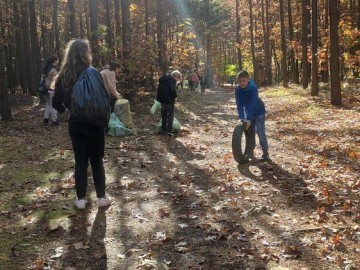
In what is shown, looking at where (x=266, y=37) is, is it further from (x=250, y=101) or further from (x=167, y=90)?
(x=250, y=101)

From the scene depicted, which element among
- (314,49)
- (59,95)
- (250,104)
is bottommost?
(250,104)

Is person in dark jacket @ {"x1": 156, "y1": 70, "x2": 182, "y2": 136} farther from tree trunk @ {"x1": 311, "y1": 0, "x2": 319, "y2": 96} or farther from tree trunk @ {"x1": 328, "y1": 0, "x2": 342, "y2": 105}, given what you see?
tree trunk @ {"x1": 311, "y1": 0, "x2": 319, "y2": 96}

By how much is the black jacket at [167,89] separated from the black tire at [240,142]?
3.72 meters

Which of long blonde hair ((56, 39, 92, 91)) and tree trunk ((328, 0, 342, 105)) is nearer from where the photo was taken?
long blonde hair ((56, 39, 92, 91))

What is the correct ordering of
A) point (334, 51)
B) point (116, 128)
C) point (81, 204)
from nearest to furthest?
point (81, 204) < point (116, 128) < point (334, 51)

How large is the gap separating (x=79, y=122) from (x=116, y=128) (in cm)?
674

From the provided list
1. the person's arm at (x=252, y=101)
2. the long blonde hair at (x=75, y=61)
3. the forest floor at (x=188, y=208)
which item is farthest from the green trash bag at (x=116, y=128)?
the long blonde hair at (x=75, y=61)

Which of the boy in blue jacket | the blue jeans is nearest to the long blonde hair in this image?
the boy in blue jacket

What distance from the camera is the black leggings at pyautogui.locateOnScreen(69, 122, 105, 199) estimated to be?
5.56 m

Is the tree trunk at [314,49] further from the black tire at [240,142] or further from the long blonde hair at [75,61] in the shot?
the long blonde hair at [75,61]

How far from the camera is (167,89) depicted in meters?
11.9

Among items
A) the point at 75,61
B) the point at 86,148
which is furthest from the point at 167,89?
the point at 75,61

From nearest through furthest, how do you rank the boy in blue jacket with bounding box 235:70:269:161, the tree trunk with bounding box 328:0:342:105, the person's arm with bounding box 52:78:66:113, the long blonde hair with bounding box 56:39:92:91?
the long blonde hair with bounding box 56:39:92:91 < the person's arm with bounding box 52:78:66:113 < the boy in blue jacket with bounding box 235:70:269:161 < the tree trunk with bounding box 328:0:342:105

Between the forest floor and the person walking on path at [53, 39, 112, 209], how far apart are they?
0.69 meters
